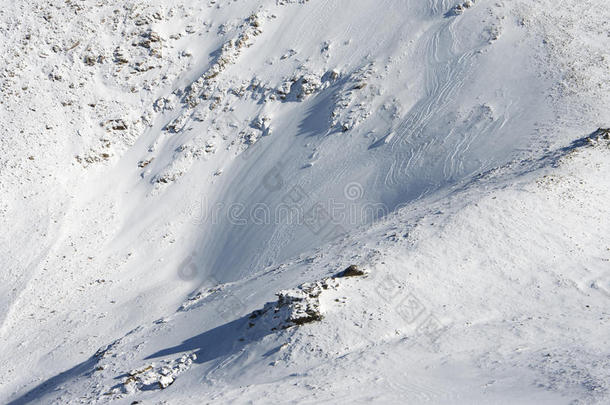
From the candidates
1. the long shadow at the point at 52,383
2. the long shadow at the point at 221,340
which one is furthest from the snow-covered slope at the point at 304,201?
the long shadow at the point at 52,383

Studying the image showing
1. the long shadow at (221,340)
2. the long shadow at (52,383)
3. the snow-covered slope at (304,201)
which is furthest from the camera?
the long shadow at (52,383)

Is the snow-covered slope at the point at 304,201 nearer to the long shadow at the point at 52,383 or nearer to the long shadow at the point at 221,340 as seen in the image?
the long shadow at the point at 221,340

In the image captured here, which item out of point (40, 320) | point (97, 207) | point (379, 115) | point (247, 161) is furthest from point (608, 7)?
point (40, 320)

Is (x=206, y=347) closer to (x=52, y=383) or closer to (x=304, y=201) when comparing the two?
(x=52, y=383)

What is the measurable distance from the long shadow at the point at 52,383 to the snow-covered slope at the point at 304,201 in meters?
0.22

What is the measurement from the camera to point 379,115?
29.1m

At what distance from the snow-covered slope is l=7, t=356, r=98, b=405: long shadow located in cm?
22

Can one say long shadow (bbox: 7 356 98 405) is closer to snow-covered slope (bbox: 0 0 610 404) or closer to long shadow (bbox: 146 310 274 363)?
snow-covered slope (bbox: 0 0 610 404)

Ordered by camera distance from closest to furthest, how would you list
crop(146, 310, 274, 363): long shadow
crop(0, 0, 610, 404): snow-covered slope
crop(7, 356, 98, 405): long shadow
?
crop(0, 0, 610, 404): snow-covered slope
crop(146, 310, 274, 363): long shadow
crop(7, 356, 98, 405): long shadow

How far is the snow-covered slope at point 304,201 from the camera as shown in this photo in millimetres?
13508

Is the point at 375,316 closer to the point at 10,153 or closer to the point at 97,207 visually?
the point at 97,207

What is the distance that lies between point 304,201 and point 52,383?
15082 millimetres

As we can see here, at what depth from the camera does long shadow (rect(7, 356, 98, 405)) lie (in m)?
18.5

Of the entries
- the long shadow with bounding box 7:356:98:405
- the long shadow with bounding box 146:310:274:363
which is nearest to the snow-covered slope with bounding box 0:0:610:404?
the long shadow with bounding box 146:310:274:363
